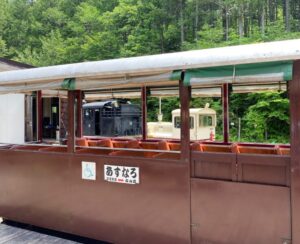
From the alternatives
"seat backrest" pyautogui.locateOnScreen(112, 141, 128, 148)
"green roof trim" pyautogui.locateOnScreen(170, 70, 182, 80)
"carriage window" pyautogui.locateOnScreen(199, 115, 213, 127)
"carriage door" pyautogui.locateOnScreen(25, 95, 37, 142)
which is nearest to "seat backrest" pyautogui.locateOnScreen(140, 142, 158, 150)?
"seat backrest" pyautogui.locateOnScreen(112, 141, 128, 148)

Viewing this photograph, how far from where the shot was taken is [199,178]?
3.58 meters

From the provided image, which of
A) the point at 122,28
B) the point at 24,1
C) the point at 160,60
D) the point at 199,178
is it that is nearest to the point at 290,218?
the point at 199,178

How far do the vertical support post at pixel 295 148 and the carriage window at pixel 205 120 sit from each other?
815cm

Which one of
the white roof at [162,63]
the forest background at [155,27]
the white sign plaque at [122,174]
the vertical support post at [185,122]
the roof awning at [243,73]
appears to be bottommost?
the white sign plaque at [122,174]

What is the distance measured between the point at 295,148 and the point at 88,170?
103 inches

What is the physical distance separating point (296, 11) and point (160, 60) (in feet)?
87.2

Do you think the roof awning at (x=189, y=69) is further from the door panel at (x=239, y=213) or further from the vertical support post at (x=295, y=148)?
the door panel at (x=239, y=213)

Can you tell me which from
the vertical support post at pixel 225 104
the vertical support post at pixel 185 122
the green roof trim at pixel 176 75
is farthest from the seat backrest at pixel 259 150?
the green roof trim at pixel 176 75

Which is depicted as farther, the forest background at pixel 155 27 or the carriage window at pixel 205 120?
the forest background at pixel 155 27

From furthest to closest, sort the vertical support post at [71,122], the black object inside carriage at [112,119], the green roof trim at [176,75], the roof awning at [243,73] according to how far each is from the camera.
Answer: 1. the black object inside carriage at [112,119]
2. the vertical support post at [71,122]
3. the green roof trim at [176,75]
4. the roof awning at [243,73]

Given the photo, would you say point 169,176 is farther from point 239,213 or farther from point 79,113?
point 79,113

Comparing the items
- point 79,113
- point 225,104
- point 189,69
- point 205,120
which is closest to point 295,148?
point 189,69

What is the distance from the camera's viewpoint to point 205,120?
38.3 feet

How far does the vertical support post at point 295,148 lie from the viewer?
304 cm
